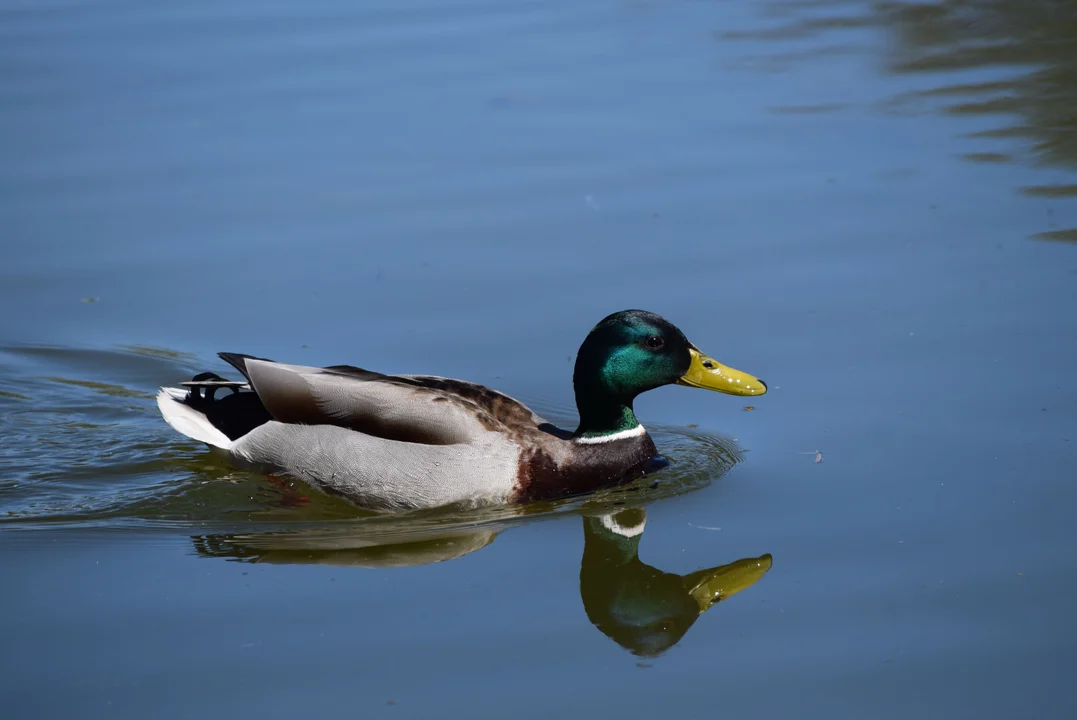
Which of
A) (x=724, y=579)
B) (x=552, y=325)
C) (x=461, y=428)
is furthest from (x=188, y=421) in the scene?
(x=724, y=579)

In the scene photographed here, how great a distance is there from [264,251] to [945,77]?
6.40 m

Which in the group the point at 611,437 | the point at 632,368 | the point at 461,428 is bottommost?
the point at 611,437

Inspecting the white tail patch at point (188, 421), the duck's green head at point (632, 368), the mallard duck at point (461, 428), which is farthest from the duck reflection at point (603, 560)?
the white tail patch at point (188, 421)

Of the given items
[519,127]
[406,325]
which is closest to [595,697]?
[406,325]

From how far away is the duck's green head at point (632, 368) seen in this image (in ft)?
23.2

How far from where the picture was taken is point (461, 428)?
6957 mm

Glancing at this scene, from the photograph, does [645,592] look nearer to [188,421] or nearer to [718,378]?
[718,378]

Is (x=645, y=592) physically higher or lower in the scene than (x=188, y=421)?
lower

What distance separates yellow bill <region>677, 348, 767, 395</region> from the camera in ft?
23.2

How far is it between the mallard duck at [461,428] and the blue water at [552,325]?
194 mm

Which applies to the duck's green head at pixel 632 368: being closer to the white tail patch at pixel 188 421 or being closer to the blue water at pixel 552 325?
the blue water at pixel 552 325

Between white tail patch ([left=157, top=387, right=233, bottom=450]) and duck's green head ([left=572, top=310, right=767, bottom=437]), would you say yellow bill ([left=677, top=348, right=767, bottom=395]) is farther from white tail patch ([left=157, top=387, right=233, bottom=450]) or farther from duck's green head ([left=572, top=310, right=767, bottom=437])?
white tail patch ([left=157, top=387, right=233, bottom=450])

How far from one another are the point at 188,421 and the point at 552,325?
215 centimetres

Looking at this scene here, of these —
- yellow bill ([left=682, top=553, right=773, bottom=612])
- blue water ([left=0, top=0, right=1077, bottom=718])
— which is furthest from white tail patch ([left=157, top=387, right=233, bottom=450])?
yellow bill ([left=682, top=553, right=773, bottom=612])
